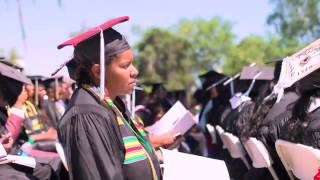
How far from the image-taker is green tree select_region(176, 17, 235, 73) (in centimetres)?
4834

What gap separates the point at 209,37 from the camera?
50562 millimetres

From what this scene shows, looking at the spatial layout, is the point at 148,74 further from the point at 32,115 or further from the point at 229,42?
the point at 32,115

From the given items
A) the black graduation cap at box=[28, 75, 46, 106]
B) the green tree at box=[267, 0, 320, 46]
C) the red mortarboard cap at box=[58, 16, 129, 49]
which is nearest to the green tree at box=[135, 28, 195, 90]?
the green tree at box=[267, 0, 320, 46]

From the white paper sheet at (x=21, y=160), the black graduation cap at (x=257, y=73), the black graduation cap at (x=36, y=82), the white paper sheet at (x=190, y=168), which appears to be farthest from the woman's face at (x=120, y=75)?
the black graduation cap at (x=36, y=82)

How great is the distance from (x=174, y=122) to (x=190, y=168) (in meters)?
1.75

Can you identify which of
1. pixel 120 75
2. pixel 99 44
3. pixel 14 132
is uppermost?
pixel 99 44

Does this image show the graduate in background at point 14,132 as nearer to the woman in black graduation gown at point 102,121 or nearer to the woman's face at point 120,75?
the woman in black graduation gown at point 102,121

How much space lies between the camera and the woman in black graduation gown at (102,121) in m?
2.16

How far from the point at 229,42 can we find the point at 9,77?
47.9 meters

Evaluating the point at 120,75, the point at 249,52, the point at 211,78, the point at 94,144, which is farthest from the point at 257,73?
the point at 249,52

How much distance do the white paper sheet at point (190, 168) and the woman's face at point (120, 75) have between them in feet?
1.31

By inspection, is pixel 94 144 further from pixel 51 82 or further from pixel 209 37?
pixel 209 37

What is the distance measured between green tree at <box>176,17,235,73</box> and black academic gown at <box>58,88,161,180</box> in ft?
149

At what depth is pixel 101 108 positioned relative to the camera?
2281 millimetres
